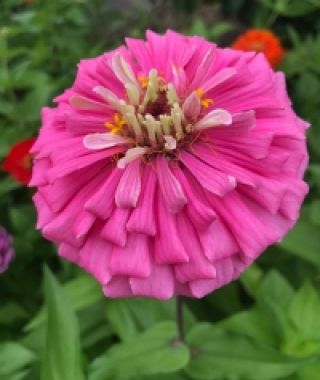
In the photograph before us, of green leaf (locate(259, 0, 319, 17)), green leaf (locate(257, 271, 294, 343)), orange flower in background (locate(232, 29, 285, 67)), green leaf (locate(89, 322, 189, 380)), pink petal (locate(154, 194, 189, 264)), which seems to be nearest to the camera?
pink petal (locate(154, 194, 189, 264))

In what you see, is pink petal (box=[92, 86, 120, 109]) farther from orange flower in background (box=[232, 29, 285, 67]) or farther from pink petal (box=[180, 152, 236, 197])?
orange flower in background (box=[232, 29, 285, 67])

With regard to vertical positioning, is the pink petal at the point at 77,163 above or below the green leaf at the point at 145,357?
above

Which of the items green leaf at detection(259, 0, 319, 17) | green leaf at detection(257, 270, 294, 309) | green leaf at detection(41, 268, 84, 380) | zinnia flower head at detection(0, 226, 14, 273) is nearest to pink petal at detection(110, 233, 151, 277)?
green leaf at detection(41, 268, 84, 380)

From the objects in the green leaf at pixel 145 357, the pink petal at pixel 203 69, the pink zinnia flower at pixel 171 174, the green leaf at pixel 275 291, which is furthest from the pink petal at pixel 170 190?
the green leaf at pixel 275 291

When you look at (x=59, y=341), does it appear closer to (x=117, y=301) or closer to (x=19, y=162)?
(x=117, y=301)

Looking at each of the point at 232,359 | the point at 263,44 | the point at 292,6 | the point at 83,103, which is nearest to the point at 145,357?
the point at 232,359

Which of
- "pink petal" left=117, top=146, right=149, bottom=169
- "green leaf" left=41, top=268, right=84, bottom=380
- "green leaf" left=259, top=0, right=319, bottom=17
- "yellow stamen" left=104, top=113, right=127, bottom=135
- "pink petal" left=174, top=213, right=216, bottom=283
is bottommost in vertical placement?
"green leaf" left=259, top=0, right=319, bottom=17

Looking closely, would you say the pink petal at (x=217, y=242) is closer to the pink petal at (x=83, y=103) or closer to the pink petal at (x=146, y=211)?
the pink petal at (x=146, y=211)

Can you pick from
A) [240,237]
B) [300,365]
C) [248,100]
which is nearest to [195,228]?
[240,237]
